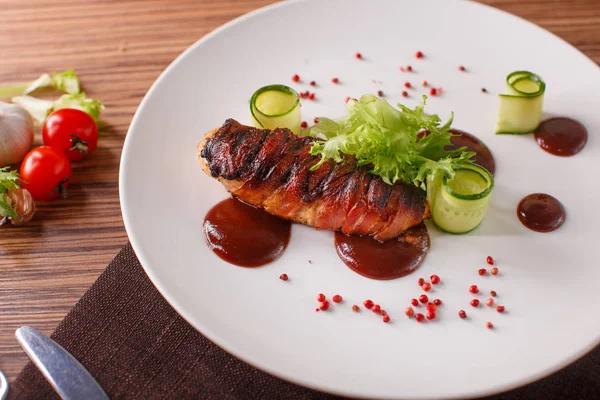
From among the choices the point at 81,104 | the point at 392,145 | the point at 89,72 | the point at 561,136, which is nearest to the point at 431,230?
the point at 392,145

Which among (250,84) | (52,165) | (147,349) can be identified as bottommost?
(147,349)

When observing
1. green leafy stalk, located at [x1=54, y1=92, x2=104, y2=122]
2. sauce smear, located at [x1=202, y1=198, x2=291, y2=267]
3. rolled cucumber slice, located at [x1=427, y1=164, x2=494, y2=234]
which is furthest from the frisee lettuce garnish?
green leafy stalk, located at [x1=54, y1=92, x2=104, y2=122]

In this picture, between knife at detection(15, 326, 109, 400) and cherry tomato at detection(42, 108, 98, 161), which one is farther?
cherry tomato at detection(42, 108, 98, 161)

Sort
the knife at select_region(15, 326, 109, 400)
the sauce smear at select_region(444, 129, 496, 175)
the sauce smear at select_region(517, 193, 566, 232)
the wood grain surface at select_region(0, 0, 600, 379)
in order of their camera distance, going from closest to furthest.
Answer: the knife at select_region(15, 326, 109, 400)
the sauce smear at select_region(517, 193, 566, 232)
the wood grain surface at select_region(0, 0, 600, 379)
the sauce smear at select_region(444, 129, 496, 175)

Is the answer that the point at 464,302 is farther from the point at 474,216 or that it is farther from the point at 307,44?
the point at 307,44

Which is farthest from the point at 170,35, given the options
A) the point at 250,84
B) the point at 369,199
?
the point at 369,199

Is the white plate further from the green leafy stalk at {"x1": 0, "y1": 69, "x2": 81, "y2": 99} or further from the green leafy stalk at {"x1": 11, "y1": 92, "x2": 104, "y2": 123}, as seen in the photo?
the green leafy stalk at {"x1": 0, "y1": 69, "x2": 81, "y2": 99}

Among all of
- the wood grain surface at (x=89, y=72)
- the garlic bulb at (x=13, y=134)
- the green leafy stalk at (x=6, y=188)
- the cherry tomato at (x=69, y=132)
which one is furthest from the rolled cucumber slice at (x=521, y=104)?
the garlic bulb at (x=13, y=134)
